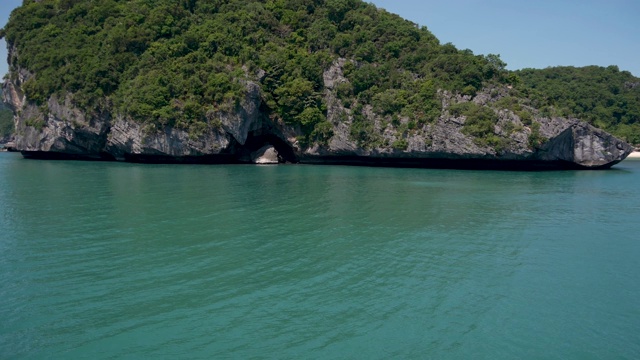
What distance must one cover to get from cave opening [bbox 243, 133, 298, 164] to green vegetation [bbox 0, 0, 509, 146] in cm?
450

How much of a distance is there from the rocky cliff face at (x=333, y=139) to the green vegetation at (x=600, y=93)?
31344mm

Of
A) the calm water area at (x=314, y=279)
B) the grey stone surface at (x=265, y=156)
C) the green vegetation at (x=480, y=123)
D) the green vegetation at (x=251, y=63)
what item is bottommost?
the calm water area at (x=314, y=279)

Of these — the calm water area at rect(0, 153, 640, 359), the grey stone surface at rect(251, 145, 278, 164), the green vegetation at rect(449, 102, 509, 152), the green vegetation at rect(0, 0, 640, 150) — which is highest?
the green vegetation at rect(0, 0, 640, 150)

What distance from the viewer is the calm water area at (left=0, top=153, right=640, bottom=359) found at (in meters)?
9.29

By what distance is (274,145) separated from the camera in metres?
60.3

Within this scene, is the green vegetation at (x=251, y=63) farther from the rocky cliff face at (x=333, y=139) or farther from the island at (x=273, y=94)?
the rocky cliff face at (x=333, y=139)

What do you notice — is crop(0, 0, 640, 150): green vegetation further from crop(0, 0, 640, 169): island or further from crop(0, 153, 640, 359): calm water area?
crop(0, 153, 640, 359): calm water area

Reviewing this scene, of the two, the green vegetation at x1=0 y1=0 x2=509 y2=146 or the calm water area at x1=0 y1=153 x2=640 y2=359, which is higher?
the green vegetation at x1=0 y1=0 x2=509 y2=146

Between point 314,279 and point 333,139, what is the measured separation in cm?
4107

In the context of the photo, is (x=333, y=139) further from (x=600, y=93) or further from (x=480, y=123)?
(x=600, y=93)

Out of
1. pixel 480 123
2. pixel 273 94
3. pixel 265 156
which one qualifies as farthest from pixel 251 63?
pixel 480 123

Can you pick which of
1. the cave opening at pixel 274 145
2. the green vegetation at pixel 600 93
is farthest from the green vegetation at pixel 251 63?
the green vegetation at pixel 600 93

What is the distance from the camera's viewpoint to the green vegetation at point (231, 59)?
168 feet

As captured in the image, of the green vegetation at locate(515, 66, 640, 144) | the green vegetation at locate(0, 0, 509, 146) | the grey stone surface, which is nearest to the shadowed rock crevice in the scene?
the grey stone surface
